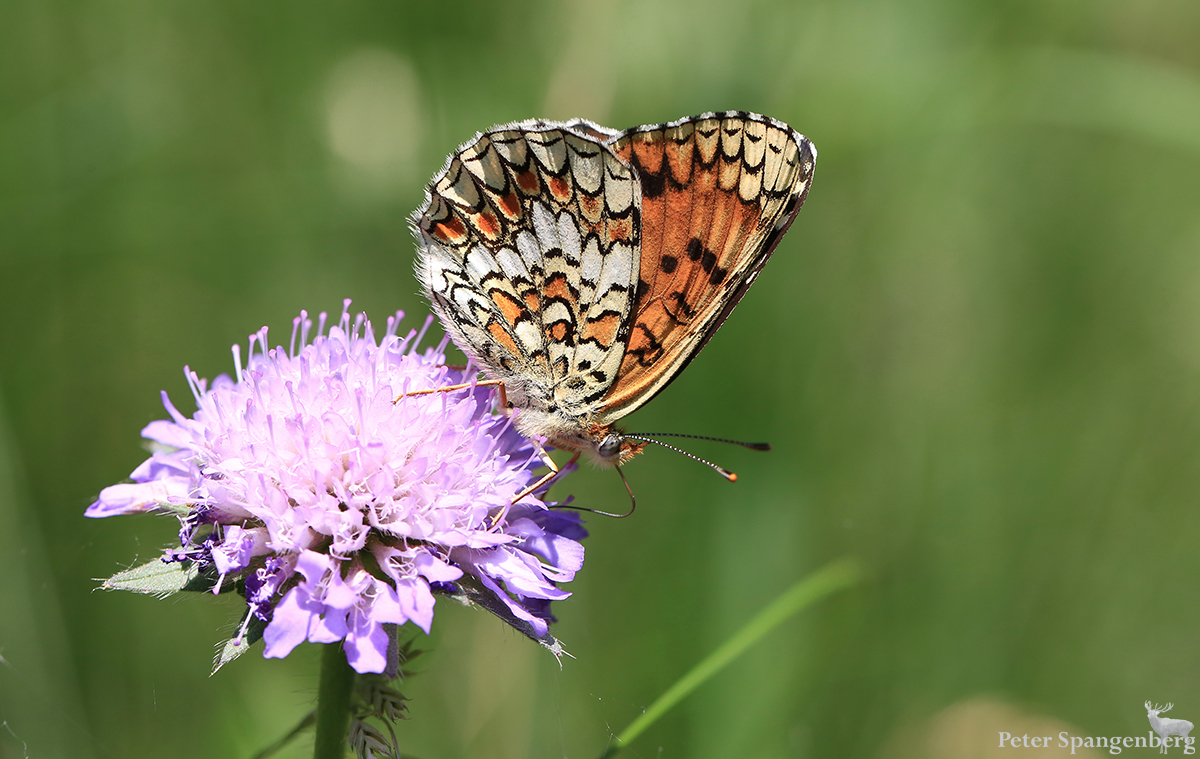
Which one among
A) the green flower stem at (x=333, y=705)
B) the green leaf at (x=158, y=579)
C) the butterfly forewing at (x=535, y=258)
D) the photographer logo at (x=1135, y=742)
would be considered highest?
the butterfly forewing at (x=535, y=258)

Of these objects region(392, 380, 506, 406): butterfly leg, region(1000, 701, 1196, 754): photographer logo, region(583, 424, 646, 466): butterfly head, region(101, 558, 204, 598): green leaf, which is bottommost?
region(1000, 701, 1196, 754): photographer logo

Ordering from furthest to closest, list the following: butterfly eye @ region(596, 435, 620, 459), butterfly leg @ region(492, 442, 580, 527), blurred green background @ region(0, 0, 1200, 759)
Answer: blurred green background @ region(0, 0, 1200, 759), butterfly eye @ region(596, 435, 620, 459), butterfly leg @ region(492, 442, 580, 527)

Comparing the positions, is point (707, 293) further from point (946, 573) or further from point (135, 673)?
point (135, 673)

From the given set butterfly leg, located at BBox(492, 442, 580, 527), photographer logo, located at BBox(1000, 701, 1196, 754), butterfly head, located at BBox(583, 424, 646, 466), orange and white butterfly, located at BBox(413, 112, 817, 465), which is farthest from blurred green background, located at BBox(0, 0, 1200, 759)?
orange and white butterfly, located at BBox(413, 112, 817, 465)

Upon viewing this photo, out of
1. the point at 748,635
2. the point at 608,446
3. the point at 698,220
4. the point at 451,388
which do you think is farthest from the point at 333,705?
the point at 698,220

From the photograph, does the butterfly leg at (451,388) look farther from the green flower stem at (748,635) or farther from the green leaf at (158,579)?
the green flower stem at (748,635)

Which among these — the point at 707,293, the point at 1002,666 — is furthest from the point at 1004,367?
the point at 707,293

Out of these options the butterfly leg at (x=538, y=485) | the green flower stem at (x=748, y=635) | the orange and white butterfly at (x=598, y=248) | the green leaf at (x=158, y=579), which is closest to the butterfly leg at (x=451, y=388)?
the orange and white butterfly at (x=598, y=248)

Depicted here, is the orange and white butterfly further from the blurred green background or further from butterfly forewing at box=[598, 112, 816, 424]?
the blurred green background
